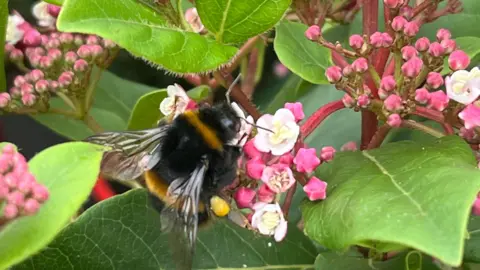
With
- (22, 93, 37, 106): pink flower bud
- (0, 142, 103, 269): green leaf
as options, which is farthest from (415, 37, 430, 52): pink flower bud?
(22, 93, 37, 106): pink flower bud

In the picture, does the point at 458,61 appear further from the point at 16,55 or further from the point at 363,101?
the point at 16,55

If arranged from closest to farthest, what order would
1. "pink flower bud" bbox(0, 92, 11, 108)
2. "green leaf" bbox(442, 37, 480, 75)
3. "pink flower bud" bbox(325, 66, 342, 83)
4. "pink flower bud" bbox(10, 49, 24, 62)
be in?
"pink flower bud" bbox(325, 66, 342, 83), "green leaf" bbox(442, 37, 480, 75), "pink flower bud" bbox(0, 92, 11, 108), "pink flower bud" bbox(10, 49, 24, 62)

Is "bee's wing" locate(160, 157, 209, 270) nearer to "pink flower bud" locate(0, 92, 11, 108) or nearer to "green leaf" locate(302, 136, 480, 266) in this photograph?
"green leaf" locate(302, 136, 480, 266)

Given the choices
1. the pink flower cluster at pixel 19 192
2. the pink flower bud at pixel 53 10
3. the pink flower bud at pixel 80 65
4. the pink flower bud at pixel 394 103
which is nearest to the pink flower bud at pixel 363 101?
the pink flower bud at pixel 394 103

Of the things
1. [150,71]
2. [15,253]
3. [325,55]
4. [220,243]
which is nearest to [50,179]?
[15,253]

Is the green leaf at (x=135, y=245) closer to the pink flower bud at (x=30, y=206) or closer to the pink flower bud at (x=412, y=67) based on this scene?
the pink flower bud at (x=30, y=206)
